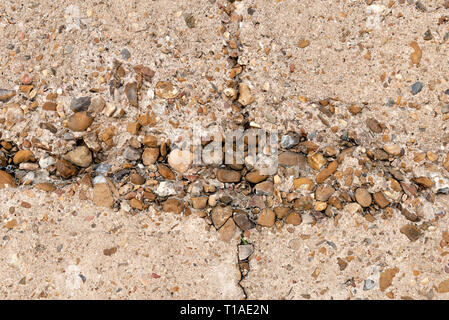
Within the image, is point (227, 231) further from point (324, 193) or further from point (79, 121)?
point (79, 121)

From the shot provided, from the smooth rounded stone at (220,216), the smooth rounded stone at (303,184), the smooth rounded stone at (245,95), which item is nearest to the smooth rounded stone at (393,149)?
the smooth rounded stone at (303,184)

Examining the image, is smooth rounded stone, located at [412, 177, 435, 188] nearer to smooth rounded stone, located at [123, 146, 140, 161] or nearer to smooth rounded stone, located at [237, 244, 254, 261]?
smooth rounded stone, located at [237, 244, 254, 261]

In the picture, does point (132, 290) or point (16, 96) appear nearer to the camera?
point (132, 290)

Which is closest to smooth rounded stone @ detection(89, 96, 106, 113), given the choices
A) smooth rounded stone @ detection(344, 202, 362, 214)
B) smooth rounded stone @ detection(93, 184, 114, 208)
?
smooth rounded stone @ detection(93, 184, 114, 208)

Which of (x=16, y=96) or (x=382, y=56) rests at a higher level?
(x=382, y=56)

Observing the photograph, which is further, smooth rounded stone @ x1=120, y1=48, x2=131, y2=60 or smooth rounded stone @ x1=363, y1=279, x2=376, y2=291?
smooth rounded stone @ x1=120, y1=48, x2=131, y2=60
